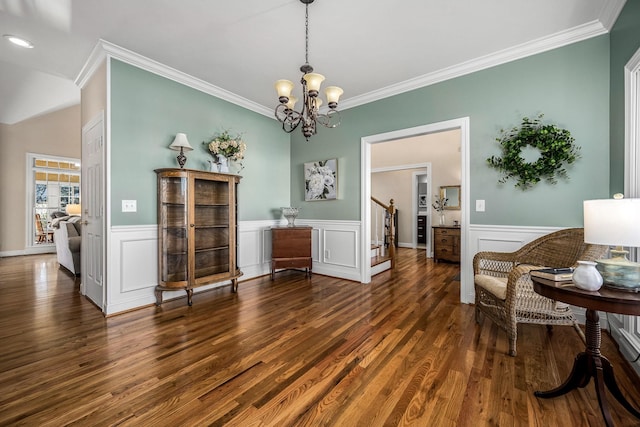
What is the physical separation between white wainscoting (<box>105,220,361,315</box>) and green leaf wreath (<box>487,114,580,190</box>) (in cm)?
199

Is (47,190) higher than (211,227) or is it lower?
higher

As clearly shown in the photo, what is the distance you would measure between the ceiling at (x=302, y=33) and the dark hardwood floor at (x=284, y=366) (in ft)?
9.02

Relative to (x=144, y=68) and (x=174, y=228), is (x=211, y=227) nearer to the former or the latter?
(x=174, y=228)

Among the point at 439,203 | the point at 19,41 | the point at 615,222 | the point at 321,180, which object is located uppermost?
the point at 19,41

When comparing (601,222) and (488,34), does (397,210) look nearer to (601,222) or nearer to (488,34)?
(488,34)

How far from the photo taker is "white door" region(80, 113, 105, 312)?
9.56ft

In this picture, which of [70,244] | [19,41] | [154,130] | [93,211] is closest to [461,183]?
[154,130]

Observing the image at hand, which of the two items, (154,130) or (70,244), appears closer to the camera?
(154,130)

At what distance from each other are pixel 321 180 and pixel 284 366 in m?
3.02

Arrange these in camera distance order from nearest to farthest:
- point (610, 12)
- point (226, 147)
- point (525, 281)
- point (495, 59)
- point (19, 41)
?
point (525, 281)
point (610, 12)
point (19, 41)
point (495, 59)
point (226, 147)

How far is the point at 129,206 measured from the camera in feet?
9.59

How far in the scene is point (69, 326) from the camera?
2.50m

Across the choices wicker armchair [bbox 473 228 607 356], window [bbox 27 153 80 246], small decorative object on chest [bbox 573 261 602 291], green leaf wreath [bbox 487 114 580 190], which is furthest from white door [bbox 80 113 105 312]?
window [bbox 27 153 80 246]

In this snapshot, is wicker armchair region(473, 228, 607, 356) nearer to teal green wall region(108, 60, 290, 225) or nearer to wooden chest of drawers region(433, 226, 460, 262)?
wooden chest of drawers region(433, 226, 460, 262)
